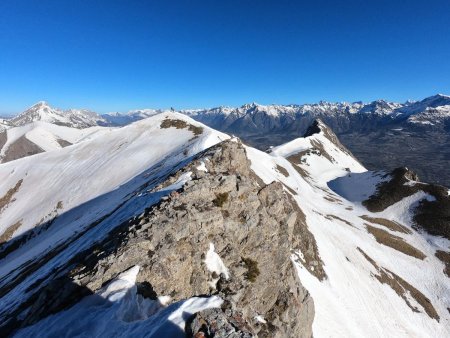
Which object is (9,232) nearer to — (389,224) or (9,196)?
(9,196)

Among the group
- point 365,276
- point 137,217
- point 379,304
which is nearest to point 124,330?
point 137,217

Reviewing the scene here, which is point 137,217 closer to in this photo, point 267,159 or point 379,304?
point 379,304

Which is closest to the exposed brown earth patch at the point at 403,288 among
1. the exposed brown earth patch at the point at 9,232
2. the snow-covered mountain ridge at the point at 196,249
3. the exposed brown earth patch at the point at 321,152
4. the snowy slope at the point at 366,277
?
the snow-covered mountain ridge at the point at 196,249

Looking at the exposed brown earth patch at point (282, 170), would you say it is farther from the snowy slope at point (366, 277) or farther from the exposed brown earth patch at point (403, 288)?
the exposed brown earth patch at point (403, 288)

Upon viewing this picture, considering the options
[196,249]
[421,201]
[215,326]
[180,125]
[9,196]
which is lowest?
[421,201]

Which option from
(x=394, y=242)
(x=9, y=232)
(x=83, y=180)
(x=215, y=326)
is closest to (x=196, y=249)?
(x=215, y=326)

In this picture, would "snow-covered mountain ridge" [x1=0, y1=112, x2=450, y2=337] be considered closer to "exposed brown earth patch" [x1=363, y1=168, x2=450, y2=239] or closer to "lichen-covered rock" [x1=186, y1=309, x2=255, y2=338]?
"lichen-covered rock" [x1=186, y1=309, x2=255, y2=338]
